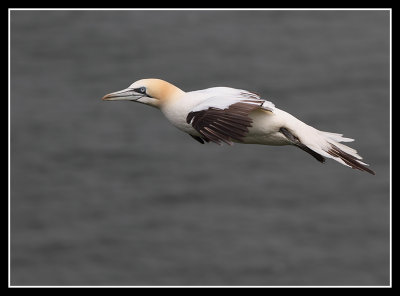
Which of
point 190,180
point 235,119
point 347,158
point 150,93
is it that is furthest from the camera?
point 190,180

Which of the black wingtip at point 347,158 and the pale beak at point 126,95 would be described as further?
the pale beak at point 126,95

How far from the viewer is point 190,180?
3164 centimetres

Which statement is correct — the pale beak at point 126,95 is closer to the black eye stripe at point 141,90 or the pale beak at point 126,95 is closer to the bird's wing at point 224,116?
the black eye stripe at point 141,90

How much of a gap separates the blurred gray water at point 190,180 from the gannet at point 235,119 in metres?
16.5

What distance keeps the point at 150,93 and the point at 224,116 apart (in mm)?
1464

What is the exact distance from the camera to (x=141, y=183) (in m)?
32.0

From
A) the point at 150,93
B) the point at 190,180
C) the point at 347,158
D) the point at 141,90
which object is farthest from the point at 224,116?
the point at 190,180

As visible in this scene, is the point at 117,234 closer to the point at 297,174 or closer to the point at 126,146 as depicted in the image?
the point at 126,146

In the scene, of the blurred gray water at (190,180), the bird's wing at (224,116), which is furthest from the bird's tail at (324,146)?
the blurred gray water at (190,180)

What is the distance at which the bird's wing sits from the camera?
38.9 ft

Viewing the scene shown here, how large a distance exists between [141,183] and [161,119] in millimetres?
2903

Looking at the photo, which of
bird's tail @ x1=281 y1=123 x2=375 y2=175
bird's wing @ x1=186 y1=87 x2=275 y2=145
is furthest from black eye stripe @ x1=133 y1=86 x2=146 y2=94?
bird's tail @ x1=281 y1=123 x2=375 y2=175

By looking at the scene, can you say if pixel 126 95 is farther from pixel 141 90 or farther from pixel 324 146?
pixel 324 146

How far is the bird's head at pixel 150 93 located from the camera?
1299cm
